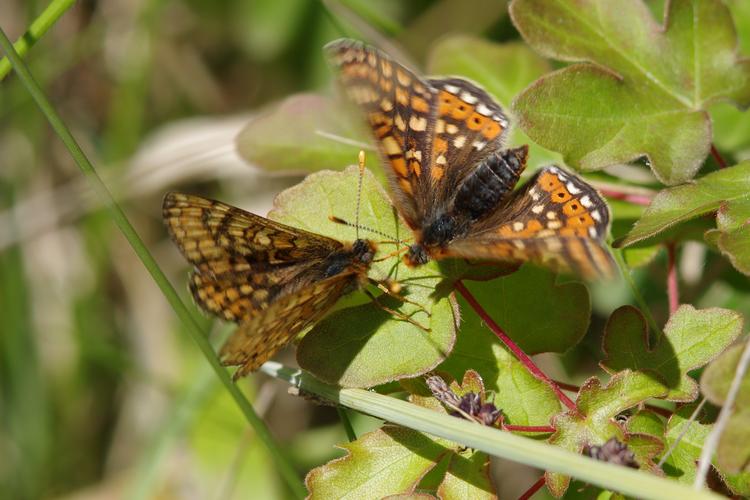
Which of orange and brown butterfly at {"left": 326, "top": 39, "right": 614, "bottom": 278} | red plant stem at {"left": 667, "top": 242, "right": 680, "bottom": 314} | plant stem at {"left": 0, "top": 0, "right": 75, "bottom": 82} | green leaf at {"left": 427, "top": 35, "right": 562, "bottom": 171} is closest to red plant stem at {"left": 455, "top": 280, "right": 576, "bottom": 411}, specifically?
orange and brown butterfly at {"left": 326, "top": 39, "right": 614, "bottom": 278}

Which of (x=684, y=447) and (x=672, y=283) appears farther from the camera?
(x=672, y=283)

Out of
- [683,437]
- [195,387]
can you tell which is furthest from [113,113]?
[683,437]

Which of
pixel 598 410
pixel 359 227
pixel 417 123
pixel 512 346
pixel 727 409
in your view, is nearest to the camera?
pixel 727 409

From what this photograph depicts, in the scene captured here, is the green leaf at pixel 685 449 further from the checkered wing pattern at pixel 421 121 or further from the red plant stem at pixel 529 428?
the checkered wing pattern at pixel 421 121

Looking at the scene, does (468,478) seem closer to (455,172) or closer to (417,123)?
(455,172)

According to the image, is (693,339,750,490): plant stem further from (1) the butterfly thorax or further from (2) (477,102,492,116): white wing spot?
(2) (477,102,492,116): white wing spot

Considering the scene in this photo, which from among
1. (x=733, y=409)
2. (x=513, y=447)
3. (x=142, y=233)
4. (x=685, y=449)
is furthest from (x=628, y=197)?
(x=142, y=233)
